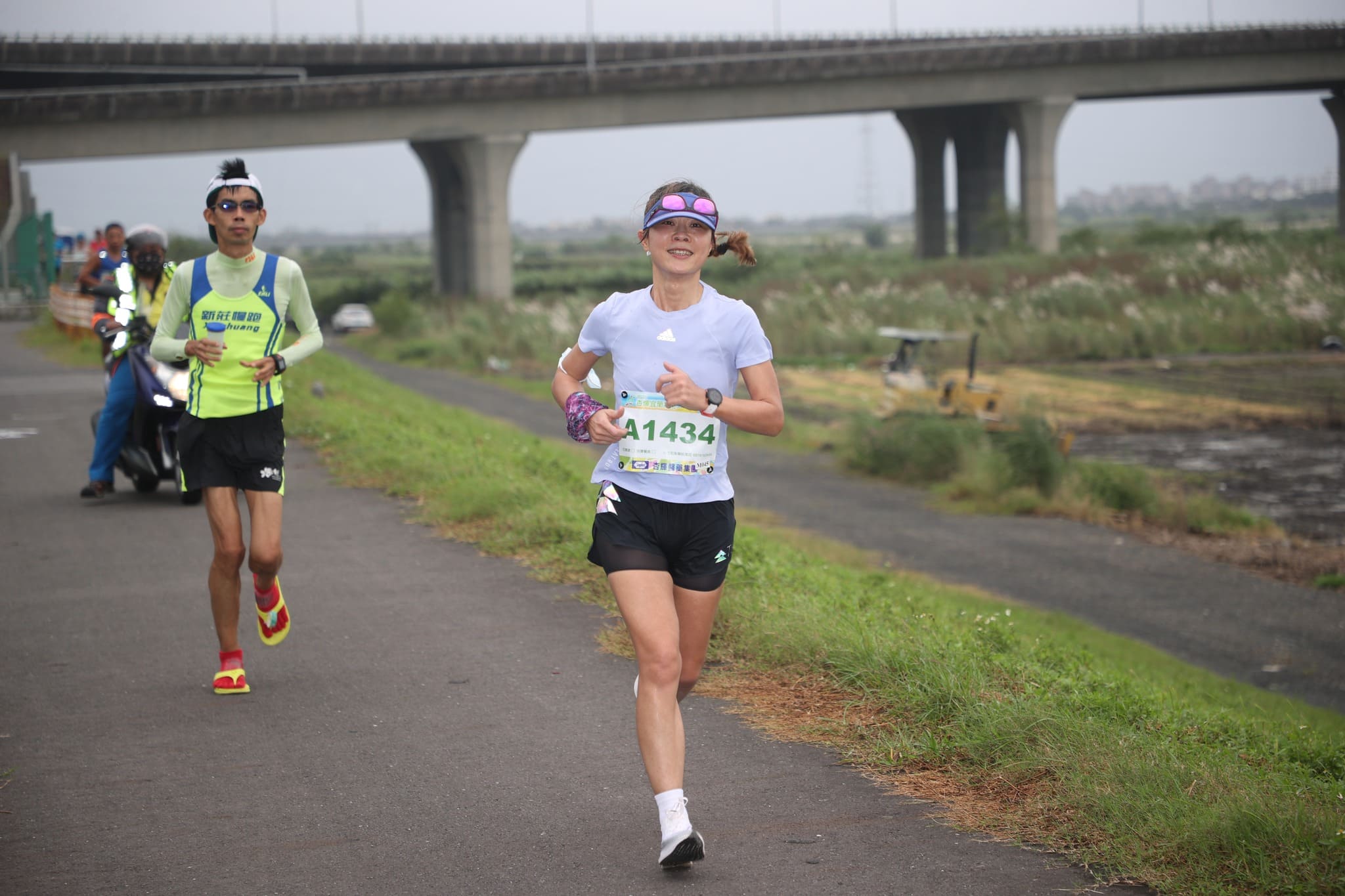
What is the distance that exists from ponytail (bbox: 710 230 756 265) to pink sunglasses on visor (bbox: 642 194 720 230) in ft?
0.49

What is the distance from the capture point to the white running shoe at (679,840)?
4.49 m

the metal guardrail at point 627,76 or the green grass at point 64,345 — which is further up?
the metal guardrail at point 627,76

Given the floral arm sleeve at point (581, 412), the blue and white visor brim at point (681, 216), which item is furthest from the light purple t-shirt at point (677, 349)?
the blue and white visor brim at point (681, 216)

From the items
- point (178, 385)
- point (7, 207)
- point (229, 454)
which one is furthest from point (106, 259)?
point (7, 207)

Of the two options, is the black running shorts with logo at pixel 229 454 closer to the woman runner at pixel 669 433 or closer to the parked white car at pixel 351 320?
the woman runner at pixel 669 433

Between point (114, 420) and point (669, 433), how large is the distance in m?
8.40

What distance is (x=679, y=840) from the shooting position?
4.49 metres

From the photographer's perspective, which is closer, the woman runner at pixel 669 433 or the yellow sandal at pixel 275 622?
the woman runner at pixel 669 433

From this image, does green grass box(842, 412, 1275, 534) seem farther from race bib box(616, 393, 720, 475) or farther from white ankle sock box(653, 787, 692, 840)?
white ankle sock box(653, 787, 692, 840)

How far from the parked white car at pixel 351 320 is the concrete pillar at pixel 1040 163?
1198 inches

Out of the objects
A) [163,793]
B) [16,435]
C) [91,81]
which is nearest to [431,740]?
[163,793]

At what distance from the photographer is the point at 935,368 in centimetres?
3781

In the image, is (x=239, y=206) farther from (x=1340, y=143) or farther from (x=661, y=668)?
(x=1340, y=143)

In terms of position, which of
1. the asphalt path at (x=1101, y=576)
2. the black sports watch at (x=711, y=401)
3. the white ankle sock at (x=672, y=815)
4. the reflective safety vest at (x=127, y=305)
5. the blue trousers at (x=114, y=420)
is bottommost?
the asphalt path at (x=1101, y=576)
